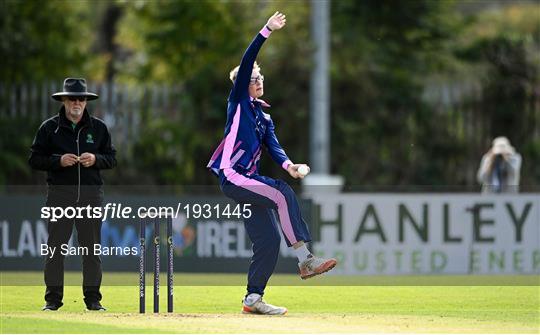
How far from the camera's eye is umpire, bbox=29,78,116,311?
11469 mm

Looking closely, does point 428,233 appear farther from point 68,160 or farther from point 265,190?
point 68,160

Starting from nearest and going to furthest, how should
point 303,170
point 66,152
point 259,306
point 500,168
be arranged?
point 303,170 < point 259,306 < point 66,152 < point 500,168

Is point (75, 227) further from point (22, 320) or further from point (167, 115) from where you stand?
point (167, 115)

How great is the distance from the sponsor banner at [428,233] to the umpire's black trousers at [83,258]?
210 inches

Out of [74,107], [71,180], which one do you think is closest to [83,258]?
[71,180]

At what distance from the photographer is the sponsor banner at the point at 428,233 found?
652 inches

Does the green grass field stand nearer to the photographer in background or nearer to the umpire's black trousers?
the umpire's black trousers

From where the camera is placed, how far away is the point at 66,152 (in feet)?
37.8

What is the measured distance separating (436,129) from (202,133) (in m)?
4.17

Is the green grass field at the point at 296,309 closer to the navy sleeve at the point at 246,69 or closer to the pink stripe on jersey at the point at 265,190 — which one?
the pink stripe on jersey at the point at 265,190

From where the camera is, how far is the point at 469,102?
25.4 meters

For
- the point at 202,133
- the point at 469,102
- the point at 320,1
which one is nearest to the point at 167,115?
the point at 202,133

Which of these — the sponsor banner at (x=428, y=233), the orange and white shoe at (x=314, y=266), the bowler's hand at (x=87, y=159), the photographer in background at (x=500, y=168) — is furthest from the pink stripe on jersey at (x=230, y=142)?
the photographer in background at (x=500, y=168)

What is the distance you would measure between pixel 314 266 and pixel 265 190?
0.68 meters
